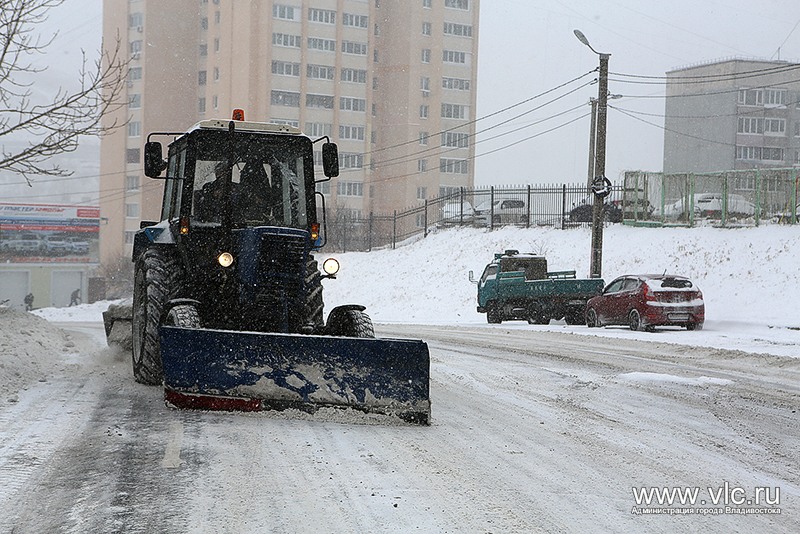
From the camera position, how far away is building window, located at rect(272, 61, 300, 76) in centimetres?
8212

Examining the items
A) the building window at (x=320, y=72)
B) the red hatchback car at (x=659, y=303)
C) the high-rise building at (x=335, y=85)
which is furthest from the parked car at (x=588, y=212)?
the building window at (x=320, y=72)

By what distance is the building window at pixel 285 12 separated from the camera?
81812mm

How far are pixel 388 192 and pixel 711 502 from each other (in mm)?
83630

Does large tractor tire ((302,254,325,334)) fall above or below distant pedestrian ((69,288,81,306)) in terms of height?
above

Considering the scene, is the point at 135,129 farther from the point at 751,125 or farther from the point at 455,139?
the point at 751,125

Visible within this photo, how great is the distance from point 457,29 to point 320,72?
14330 mm

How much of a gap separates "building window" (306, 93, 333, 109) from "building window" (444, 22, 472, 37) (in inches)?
518

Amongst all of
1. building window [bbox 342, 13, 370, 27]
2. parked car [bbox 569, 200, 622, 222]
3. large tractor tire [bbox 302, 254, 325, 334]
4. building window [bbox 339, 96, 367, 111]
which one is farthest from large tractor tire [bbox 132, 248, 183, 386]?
building window [bbox 342, 13, 370, 27]

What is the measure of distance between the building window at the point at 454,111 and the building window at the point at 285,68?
1487 centimetres

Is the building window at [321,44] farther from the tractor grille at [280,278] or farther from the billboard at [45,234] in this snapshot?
the tractor grille at [280,278]

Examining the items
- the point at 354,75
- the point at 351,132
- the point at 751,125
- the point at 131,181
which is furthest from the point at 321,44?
the point at 751,125

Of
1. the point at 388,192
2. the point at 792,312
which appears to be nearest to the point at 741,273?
the point at 792,312

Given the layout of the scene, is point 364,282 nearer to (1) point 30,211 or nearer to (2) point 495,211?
(2) point 495,211

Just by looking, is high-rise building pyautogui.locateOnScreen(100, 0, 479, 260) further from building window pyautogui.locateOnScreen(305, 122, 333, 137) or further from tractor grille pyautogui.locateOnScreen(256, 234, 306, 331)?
tractor grille pyautogui.locateOnScreen(256, 234, 306, 331)
